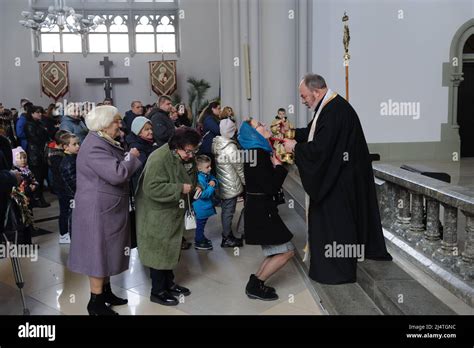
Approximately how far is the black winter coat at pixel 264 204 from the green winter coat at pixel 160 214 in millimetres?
642

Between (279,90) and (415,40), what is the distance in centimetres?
402

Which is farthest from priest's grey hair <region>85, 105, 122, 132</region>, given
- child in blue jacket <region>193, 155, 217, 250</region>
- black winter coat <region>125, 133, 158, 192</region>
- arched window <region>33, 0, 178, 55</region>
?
arched window <region>33, 0, 178, 55</region>

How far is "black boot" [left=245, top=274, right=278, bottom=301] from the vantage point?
4430 mm

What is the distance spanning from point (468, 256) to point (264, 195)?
165 cm

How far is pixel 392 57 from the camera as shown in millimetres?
11117

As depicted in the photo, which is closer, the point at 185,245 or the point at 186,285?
the point at 186,285

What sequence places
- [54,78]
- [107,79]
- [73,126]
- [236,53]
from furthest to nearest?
[107,79] < [54,78] < [236,53] < [73,126]

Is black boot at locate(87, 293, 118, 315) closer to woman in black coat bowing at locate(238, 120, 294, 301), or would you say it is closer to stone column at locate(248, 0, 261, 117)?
woman in black coat bowing at locate(238, 120, 294, 301)

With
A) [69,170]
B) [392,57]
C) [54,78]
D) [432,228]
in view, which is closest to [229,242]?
[69,170]

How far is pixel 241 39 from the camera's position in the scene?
33.2ft

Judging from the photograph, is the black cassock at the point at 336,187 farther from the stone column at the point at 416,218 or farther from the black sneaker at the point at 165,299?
the black sneaker at the point at 165,299

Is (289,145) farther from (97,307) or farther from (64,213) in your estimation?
(64,213)

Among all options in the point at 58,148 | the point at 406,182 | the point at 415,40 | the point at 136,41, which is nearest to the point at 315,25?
the point at 415,40

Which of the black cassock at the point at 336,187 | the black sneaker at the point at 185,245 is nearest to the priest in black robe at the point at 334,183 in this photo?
the black cassock at the point at 336,187
